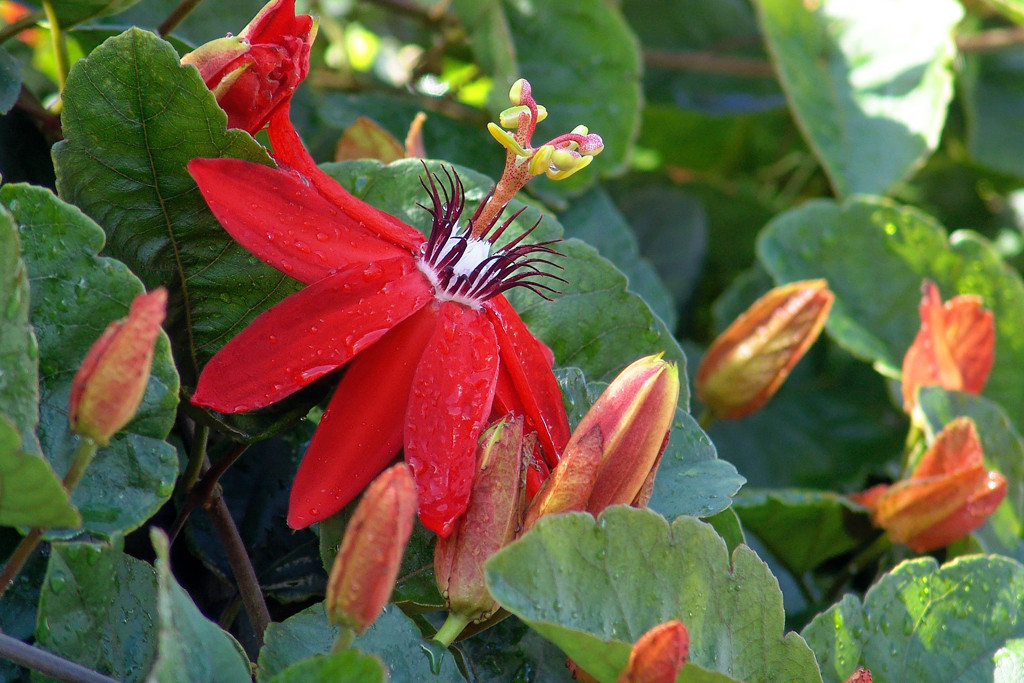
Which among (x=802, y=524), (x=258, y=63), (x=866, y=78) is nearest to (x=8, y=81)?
(x=258, y=63)

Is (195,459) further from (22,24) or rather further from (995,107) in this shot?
(995,107)

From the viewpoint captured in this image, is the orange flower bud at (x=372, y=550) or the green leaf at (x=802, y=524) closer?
the orange flower bud at (x=372, y=550)

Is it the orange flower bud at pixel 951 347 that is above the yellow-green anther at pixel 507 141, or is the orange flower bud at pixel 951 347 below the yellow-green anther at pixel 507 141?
below

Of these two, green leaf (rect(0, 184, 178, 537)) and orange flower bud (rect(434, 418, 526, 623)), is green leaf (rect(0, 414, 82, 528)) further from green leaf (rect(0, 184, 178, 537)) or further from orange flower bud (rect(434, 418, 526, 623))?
orange flower bud (rect(434, 418, 526, 623))

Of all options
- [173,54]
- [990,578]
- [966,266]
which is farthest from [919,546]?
[173,54]

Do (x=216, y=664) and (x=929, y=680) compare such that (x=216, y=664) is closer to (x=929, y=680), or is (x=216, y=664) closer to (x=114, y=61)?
(x=114, y=61)

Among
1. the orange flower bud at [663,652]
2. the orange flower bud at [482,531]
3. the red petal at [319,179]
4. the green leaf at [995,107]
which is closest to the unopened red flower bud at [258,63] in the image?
the red petal at [319,179]

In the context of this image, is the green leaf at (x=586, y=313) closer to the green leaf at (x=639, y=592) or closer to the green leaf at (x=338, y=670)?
the green leaf at (x=639, y=592)
